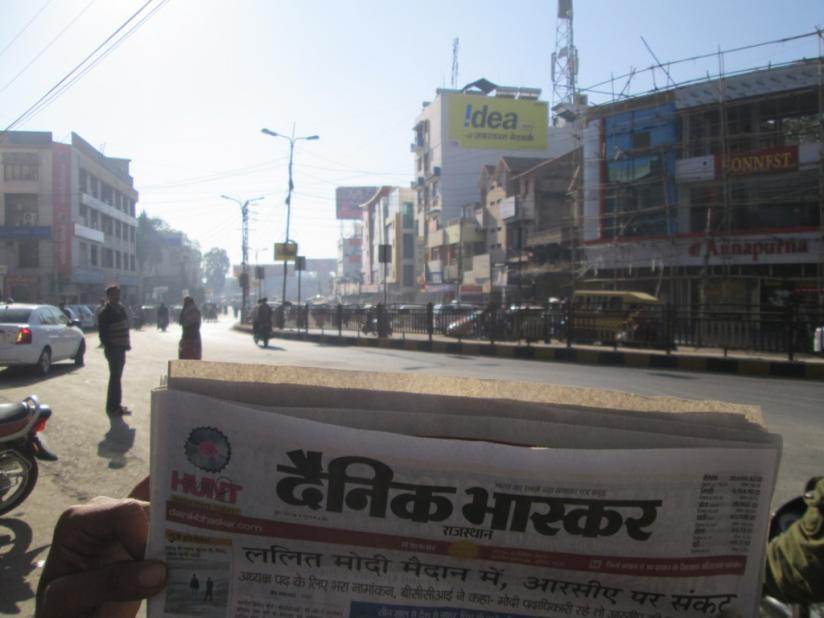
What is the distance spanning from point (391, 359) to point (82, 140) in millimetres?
41712

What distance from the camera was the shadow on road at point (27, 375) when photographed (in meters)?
10.7

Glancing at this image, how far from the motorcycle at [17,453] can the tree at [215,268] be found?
478 ft

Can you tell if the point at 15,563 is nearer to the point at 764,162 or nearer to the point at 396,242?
the point at 764,162

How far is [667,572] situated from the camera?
4.46 ft

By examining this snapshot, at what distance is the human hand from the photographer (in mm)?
1360

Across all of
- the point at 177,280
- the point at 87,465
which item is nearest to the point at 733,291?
the point at 87,465

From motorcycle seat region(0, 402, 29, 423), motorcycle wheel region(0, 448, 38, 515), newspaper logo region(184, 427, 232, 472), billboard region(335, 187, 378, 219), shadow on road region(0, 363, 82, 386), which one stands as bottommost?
shadow on road region(0, 363, 82, 386)

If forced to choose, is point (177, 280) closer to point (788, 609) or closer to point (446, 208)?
point (446, 208)

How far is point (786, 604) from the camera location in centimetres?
204

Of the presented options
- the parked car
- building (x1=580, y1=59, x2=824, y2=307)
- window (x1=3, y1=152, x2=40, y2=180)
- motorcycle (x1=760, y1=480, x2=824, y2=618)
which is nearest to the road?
motorcycle (x1=760, y1=480, x2=824, y2=618)

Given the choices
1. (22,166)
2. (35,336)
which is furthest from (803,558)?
(22,166)

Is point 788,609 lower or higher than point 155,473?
lower

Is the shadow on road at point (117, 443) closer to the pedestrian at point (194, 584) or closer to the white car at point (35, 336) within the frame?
the pedestrian at point (194, 584)

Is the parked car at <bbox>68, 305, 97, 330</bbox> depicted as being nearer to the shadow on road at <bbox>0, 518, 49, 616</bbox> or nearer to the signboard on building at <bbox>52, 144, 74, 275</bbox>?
the signboard on building at <bbox>52, 144, 74, 275</bbox>
